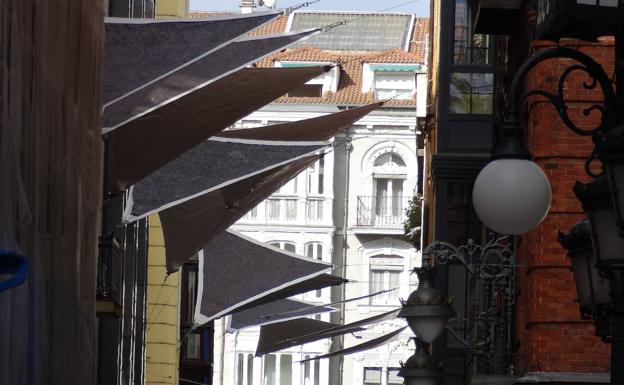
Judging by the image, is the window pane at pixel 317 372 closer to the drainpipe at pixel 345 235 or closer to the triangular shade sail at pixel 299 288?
the drainpipe at pixel 345 235

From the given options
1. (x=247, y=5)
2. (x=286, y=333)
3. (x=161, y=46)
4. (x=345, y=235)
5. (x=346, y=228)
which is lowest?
(x=286, y=333)

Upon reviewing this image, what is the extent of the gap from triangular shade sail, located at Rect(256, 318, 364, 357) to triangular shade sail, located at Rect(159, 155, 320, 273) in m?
9.30

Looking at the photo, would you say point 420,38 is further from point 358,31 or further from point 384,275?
point 384,275

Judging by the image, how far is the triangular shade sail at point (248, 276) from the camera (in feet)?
Result: 99.0

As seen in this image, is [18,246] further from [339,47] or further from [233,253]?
[339,47]

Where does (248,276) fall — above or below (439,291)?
above

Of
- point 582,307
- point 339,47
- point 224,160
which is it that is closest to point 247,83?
point 224,160

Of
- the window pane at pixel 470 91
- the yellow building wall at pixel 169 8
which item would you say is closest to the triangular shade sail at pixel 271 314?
the yellow building wall at pixel 169 8

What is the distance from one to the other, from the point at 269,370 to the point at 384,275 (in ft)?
17.0

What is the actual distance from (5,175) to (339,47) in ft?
186

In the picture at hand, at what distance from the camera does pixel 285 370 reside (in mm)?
64000

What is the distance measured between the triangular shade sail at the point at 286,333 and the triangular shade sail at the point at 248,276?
6426 millimetres

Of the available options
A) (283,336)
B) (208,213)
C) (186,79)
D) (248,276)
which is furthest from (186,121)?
(283,336)

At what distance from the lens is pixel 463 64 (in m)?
27.2
